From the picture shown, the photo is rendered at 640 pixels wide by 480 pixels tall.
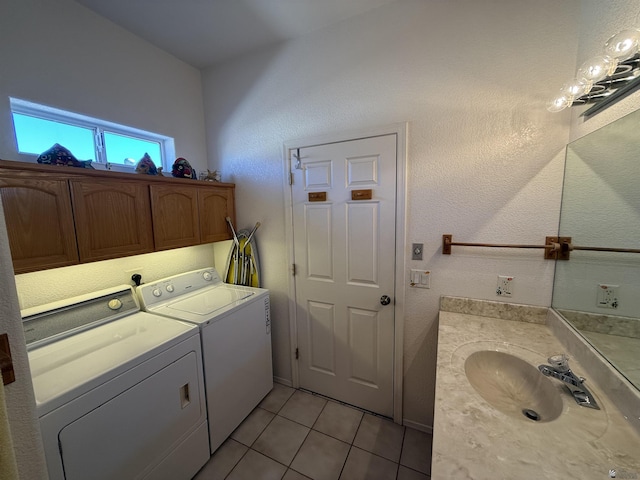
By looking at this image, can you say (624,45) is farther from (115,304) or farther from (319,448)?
(115,304)

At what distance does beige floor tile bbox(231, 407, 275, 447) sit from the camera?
177cm

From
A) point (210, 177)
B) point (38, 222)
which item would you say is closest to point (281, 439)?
point (38, 222)

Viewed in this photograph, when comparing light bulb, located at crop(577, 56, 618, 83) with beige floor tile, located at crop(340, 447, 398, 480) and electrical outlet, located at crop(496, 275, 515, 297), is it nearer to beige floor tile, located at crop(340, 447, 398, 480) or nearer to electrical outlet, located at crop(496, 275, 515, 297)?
electrical outlet, located at crop(496, 275, 515, 297)

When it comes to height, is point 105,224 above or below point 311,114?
below

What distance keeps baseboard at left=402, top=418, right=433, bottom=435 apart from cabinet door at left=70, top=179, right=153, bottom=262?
2210 millimetres

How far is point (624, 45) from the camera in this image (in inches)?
32.9

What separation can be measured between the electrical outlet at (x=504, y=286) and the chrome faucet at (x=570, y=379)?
20.5 inches

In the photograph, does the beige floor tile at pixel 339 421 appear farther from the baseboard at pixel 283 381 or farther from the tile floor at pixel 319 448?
the baseboard at pixel 283 381

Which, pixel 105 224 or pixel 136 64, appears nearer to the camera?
pixel 105 224

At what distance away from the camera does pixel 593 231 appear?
3.72 feet

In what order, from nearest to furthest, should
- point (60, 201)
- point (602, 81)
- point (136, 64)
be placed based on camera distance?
1. point (602, 81)
2. point (60, 201)
3. point (136, 64)

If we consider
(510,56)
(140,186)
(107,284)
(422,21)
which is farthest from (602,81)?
(107,284)

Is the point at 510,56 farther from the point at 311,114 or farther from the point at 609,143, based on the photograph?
the point at 311,114

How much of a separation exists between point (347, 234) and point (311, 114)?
0.97 metres
